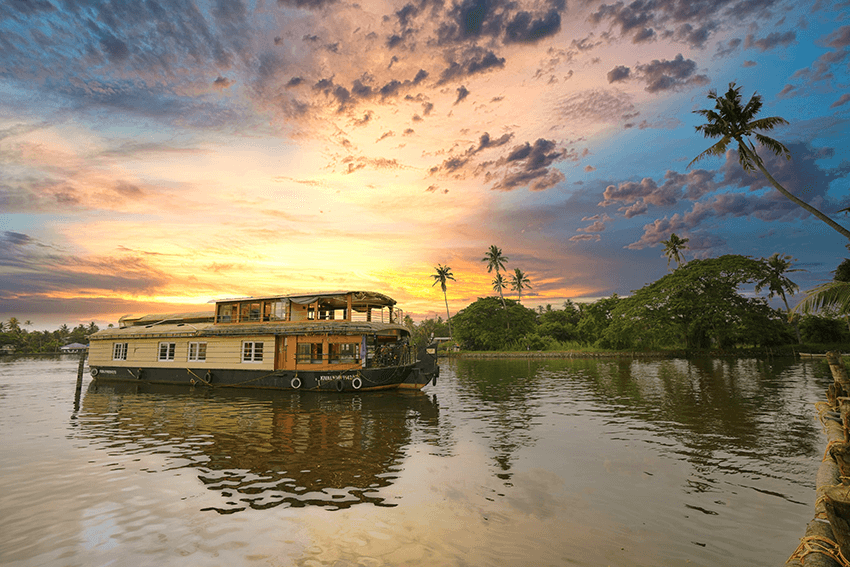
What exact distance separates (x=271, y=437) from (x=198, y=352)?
18.0 meters

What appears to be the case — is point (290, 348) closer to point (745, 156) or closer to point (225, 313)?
point (225, 313)

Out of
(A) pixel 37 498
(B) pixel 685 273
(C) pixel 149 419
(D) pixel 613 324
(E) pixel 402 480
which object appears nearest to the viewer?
(A) pixel 37 498

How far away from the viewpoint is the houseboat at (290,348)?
84.1 ft

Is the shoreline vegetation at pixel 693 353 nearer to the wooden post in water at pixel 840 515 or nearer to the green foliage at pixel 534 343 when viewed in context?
the green foliage at pixel 534 343

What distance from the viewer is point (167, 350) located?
102ft

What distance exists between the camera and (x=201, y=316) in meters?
33.5

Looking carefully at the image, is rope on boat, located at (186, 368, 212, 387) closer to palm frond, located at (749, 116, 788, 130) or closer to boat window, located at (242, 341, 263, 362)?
boat window, located at (242, 341, 263, 362)

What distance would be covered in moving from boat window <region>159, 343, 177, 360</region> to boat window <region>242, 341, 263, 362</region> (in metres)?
6.60

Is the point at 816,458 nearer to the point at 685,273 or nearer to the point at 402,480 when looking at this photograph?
the point at 402,480

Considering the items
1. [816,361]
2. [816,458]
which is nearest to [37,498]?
[816,458]

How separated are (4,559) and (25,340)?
12939 cm

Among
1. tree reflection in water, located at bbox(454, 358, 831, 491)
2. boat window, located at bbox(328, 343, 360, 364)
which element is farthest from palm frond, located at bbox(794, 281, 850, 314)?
boat window, located at bbox(328, 343, 360, 364)

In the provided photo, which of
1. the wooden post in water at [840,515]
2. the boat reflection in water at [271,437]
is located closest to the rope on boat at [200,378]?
the boat reflection in water at [271,437]

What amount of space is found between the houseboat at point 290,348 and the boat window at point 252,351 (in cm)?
6
